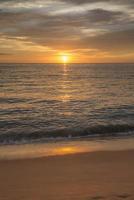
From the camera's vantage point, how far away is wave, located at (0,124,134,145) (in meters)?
14.1

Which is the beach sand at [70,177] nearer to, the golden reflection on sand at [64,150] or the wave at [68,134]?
the golden reflection on sand at [64,150]

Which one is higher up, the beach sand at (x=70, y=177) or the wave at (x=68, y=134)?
the beach sand at (x=70, y=177)

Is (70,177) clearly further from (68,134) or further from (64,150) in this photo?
(68,134)

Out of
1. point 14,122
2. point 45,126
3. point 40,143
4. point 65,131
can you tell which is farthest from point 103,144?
point 14,122

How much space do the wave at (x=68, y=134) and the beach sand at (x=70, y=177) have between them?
388cm

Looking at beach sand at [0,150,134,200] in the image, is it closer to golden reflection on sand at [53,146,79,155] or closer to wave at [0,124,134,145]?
golden reflection on sand at [53,146,79,155]

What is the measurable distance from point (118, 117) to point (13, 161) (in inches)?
451

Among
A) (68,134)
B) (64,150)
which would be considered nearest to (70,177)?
(64,150)

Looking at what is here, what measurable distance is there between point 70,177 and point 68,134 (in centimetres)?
726

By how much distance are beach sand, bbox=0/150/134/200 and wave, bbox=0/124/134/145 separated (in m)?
3.88

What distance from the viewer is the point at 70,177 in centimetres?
824

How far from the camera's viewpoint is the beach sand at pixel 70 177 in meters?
6.98

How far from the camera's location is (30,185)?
7.61 metres

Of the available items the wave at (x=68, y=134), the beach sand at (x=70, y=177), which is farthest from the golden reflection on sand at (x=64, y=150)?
the wave at (x=68, y=134)
